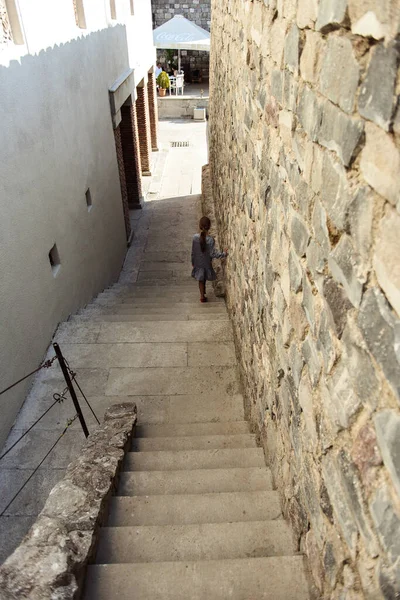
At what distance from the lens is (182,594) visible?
2.14m

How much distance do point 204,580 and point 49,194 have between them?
4333 millimetres

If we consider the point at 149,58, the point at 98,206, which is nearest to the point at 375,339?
the point at 98,206

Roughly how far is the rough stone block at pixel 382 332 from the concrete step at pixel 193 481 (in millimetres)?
1979

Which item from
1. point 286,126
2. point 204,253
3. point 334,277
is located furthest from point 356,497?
point 204,253

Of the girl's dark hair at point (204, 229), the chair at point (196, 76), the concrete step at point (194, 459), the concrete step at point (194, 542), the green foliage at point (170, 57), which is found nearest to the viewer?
the concrete step at point (194, 542)

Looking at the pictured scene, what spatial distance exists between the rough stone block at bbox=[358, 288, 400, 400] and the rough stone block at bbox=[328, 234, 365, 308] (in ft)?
0.19

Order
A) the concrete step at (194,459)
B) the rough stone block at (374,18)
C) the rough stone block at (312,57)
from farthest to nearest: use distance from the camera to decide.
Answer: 1. the concrete step at (194,459)
2. the rough stone block at (312,57)
3. the rough stone block at (374,18)

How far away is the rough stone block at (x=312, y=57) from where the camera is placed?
1.62 m

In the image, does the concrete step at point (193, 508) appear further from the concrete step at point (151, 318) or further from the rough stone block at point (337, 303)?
the concrete step at point (151, 318)

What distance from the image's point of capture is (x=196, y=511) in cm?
271

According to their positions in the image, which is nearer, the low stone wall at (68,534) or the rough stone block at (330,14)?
the rough stone block at (330,14)

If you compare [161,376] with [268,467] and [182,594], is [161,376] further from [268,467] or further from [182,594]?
[182,594]

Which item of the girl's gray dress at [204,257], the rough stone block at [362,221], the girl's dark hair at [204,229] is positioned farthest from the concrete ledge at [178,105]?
the rough stone block at [362,221]

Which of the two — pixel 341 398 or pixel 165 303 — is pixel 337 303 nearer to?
pixel 341 398
